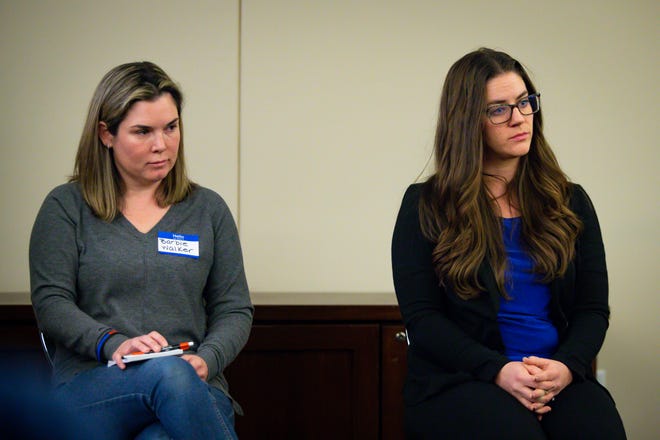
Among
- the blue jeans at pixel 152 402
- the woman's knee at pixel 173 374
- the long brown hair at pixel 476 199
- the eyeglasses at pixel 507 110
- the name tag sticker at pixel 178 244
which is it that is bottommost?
the blue jeans at pixel 152 402

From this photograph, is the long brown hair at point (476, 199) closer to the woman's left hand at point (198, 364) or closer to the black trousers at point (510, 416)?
the black trousers at point (510, 416)

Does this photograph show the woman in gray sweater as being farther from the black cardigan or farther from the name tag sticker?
the black cardigan

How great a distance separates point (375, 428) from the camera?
2.98 meters

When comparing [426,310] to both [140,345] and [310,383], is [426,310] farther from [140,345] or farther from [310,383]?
[310,383]

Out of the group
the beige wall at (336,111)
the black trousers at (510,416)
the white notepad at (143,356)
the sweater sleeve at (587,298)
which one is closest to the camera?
the black trousers at (510,416)

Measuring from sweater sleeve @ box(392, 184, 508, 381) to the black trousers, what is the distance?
0.06m

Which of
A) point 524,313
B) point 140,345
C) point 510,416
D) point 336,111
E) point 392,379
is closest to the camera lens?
point 510,416

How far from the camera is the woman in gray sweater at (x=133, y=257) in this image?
7.02ft

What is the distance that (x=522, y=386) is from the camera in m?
1.97

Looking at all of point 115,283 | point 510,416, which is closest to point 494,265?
point 510,416

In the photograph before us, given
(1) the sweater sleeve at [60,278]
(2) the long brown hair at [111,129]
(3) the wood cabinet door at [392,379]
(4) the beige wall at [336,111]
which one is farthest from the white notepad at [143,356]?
(4) the beige wall at [336,111]

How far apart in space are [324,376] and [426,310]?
92 cm

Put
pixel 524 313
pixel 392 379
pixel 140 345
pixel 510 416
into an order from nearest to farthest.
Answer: pixel 510 416 → pixel 140 345 → pixel 524 313 → pixel 392 379

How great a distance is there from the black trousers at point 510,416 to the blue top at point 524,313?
0.14 metres
